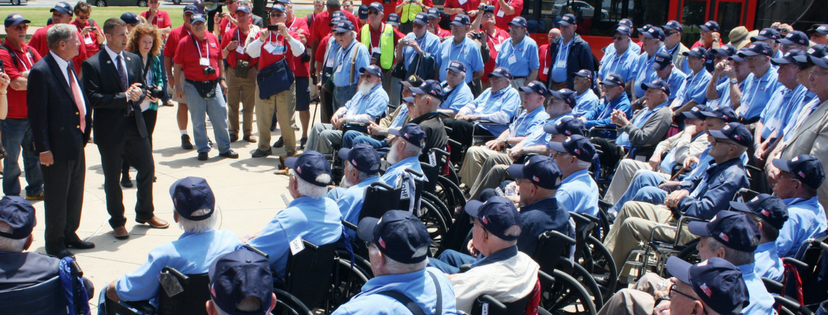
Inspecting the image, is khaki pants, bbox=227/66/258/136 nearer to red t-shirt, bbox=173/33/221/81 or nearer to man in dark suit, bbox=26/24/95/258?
red t-shirt, bbox=173/33/221/81

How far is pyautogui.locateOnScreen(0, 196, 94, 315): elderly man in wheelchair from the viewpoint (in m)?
3.04

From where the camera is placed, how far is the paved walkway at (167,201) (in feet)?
17.4

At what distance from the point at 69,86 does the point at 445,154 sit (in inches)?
121

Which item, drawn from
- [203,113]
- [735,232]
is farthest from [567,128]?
[203,113]

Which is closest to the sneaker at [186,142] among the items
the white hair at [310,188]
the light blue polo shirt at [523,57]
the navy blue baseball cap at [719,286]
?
the light blue polo shirt at [523,57]

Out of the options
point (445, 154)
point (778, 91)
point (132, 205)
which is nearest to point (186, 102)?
point (132, 205)

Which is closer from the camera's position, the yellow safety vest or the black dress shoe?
the black dress shoe

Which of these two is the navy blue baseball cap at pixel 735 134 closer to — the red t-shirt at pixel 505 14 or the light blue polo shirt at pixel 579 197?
the light blue polo shirt at pixel 579 197

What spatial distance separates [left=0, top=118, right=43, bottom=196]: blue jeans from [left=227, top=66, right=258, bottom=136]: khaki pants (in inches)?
113

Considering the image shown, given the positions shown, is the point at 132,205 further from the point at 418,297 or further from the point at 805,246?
the point at 805,246

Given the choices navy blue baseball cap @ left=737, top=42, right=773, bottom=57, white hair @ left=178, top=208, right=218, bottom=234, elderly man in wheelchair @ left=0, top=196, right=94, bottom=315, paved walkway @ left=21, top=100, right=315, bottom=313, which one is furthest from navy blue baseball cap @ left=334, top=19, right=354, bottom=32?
elderly man in wheelchair @ left=0, top=196, right=94, bottom=315

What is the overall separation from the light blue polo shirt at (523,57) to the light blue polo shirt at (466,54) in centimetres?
49

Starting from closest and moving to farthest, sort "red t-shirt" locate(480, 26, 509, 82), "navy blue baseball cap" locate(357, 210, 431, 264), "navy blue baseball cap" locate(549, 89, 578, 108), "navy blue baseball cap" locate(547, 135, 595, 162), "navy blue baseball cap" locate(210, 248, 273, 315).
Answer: "navy blue baseball cap" locate(210, 248, 273, 315) < "navy blue baseball cap" locate(357, 210, 431, 264) < "navy blue baseball cap" locate(547, 135, 595, 162) < "navy blue baseball cap" locate(549, 89, 578, 108) < "red t-shirt" locate(480, 26, 509, 82)

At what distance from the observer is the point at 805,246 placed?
12.8 ft
